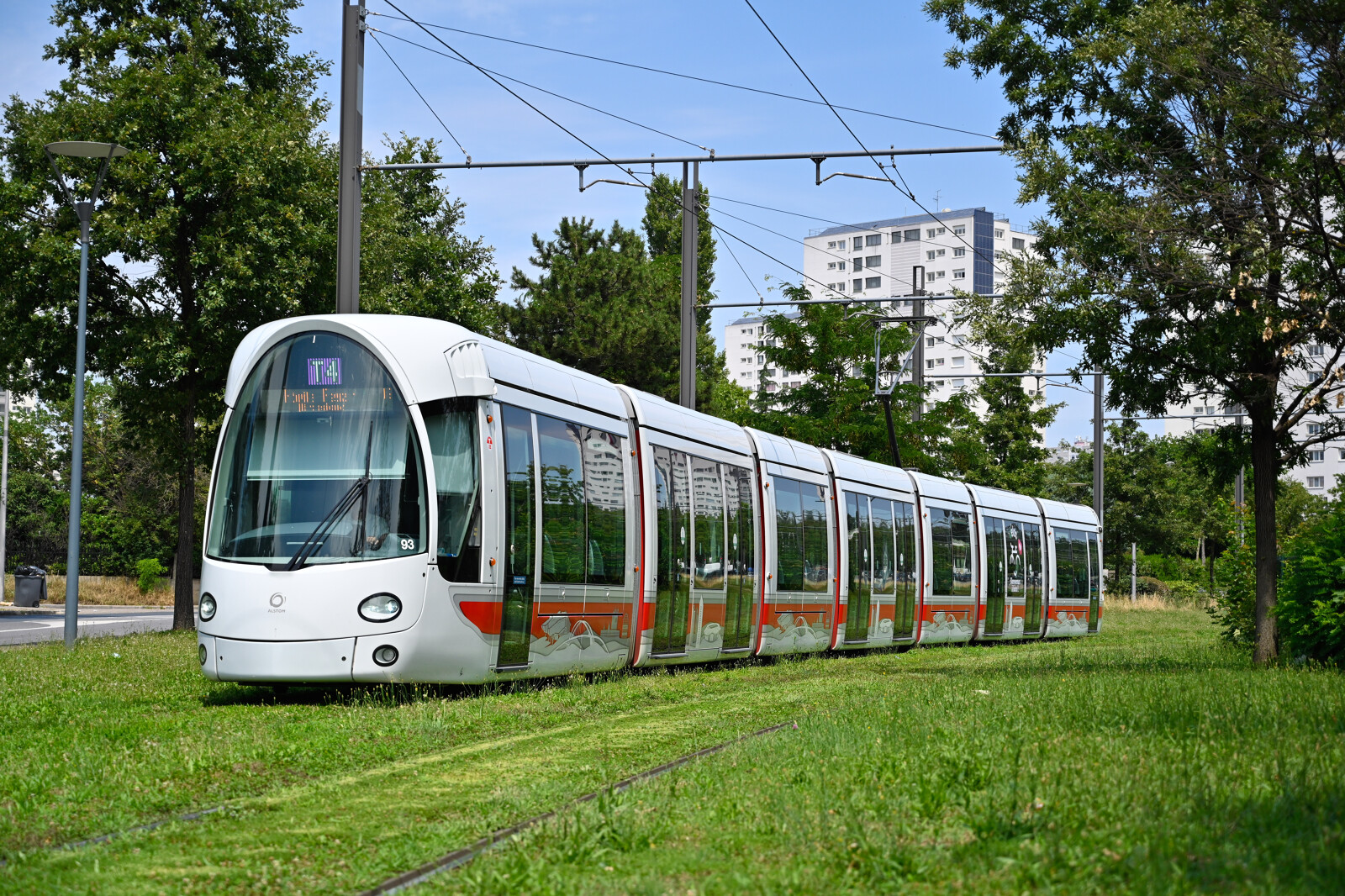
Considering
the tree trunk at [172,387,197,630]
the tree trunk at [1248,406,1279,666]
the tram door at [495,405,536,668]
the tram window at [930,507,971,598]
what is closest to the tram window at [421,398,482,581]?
the tram door at [495,405,536,668]

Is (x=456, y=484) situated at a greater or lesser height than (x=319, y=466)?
lesser

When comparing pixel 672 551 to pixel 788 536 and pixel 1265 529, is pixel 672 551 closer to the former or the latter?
pixel 788 536

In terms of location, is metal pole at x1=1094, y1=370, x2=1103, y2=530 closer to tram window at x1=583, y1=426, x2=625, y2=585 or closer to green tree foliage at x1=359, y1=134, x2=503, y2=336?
green tree foliage at x1=359, y1=134, x2=503, y2=336

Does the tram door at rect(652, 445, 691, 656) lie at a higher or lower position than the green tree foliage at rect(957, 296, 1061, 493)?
lower

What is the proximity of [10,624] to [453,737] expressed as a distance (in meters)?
26.1

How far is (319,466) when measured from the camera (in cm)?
1209

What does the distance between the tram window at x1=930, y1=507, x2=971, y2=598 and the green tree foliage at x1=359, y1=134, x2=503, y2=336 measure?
37.1 feet

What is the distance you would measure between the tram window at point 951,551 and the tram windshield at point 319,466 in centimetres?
1608

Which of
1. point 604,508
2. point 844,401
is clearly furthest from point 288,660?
point 844,401

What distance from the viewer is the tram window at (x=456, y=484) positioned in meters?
12.2

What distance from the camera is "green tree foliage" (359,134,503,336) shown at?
28.3 m

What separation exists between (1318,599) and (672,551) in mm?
6793

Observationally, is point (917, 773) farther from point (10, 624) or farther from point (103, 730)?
point (10, 624)

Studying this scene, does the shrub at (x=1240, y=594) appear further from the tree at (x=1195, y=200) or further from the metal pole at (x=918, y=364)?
the metal pole at (x=918, y=364)
